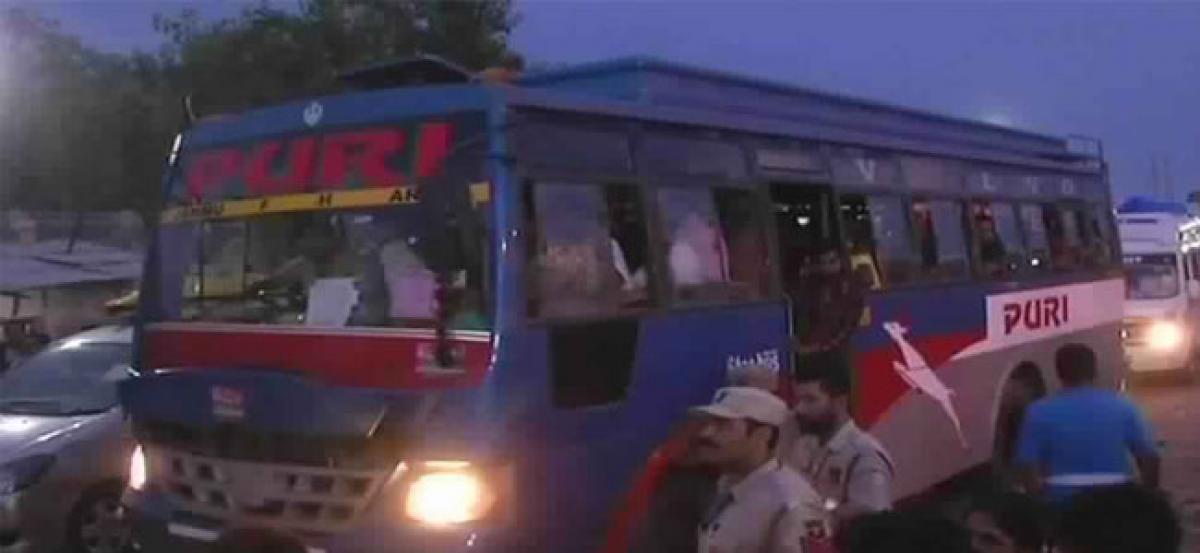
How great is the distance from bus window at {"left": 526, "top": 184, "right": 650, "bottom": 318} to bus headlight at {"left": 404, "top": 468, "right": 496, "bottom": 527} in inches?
29.0

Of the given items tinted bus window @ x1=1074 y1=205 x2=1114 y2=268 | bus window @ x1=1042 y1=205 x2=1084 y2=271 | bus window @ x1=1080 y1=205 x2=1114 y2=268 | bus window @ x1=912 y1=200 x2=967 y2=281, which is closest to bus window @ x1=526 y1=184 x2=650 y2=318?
bus window @ x1=912 y1=200 x2=967 y2=281

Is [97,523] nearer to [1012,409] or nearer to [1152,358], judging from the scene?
[1012,409]

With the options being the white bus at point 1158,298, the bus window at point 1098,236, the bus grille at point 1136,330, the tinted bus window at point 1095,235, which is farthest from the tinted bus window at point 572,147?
the bus grille at point 1136,330

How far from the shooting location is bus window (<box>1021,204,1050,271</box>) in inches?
442

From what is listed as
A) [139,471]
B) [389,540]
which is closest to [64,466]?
[139,471]

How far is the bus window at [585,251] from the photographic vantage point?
574 centimetres

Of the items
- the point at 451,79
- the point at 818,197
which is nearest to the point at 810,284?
the point at 818,197

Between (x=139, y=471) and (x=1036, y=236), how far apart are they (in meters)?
7.63

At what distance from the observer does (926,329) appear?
9.16 metres

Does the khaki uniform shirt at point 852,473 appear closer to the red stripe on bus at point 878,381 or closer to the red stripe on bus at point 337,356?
the red stripe on bus at point 337,356

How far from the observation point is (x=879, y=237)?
8.76m

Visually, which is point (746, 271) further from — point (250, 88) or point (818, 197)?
point (250, 88)

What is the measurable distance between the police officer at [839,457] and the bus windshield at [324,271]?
4.34 feet

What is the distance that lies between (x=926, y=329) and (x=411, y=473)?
4771 mm
